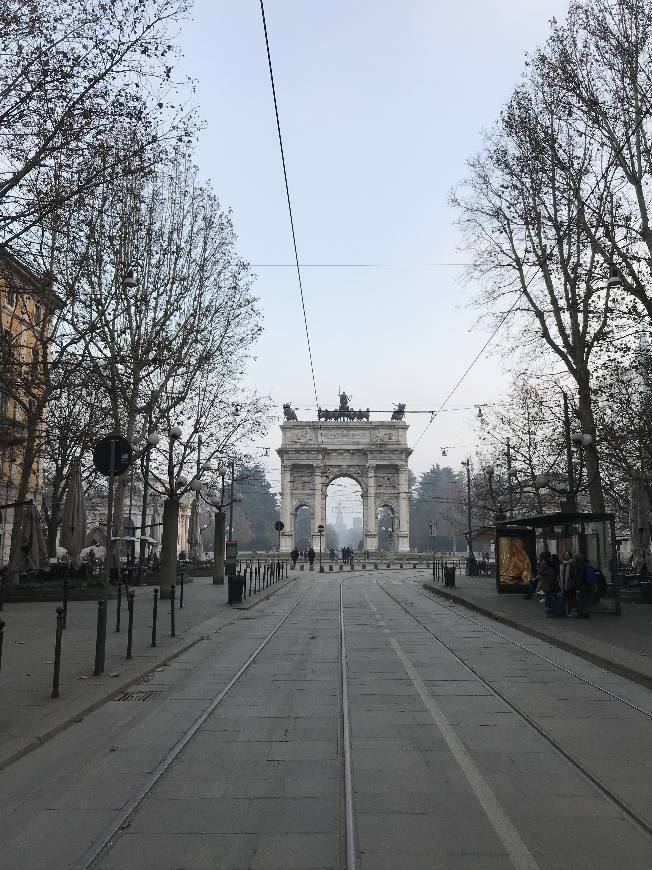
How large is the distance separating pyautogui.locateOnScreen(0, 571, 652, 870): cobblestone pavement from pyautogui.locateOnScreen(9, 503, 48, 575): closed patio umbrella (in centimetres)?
996

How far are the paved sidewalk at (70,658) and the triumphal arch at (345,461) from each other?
216 ft

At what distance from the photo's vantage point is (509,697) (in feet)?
29.1

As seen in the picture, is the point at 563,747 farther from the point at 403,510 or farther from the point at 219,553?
the point at 403,510

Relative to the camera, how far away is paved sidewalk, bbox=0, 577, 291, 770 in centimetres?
737

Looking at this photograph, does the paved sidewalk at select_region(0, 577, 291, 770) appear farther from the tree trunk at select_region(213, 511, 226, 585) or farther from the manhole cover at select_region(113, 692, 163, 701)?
the tree trunk at select_region(213, 511, 226, 585)

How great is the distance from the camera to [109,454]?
10.9 m

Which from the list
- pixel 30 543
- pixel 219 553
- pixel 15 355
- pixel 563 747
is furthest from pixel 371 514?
pixel 563 747

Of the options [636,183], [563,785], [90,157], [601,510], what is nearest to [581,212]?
[636,183]

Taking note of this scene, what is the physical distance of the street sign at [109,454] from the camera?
1089cm

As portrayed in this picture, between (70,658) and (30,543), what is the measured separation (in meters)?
9.23

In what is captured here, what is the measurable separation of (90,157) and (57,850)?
9.60 meters

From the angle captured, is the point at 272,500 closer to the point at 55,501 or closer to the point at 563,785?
the point at 55,501

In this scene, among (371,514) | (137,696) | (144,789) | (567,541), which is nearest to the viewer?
(144,789)

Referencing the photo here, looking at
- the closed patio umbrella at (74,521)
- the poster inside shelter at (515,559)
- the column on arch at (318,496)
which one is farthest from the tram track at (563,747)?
the column on arch at (318,496)
